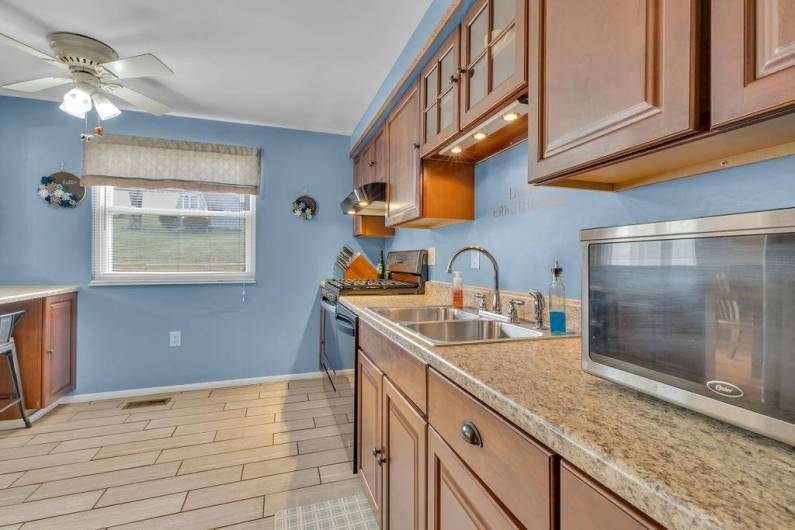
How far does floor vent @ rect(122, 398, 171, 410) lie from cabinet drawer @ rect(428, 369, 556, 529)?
9.39 feet

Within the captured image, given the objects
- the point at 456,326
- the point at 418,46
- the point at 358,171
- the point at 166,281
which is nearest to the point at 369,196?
the point at 418,46

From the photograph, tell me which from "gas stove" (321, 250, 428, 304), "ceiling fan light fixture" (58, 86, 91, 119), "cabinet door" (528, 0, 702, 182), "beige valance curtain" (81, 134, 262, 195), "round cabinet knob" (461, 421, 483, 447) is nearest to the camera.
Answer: "cabinet door" (528, 0, 702, 182)

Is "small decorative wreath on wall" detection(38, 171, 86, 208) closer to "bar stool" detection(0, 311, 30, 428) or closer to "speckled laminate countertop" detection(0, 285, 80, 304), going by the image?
"speckled laminate countertop" detection(0, 285, 80, 304)

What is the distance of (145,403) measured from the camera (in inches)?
113

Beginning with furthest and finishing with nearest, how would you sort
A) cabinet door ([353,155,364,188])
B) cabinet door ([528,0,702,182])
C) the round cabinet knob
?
cabinet door ([353,155,364,188]), the round cabinet knob, cabinet door ([528,0,702,182])

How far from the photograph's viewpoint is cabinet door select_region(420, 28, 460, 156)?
1541 mm

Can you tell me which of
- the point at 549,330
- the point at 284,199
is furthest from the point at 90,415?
the point at 549,330

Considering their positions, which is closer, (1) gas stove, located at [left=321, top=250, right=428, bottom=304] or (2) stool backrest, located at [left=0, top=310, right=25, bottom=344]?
(2) stool backrest, located at [left=0, top=310, right=25, bottom=344]

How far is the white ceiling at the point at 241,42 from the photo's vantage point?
1810 mm

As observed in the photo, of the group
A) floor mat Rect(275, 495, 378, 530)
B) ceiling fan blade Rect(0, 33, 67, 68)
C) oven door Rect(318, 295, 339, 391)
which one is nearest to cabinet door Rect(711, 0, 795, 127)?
floor mat Rect(275, 495, 378, 530)

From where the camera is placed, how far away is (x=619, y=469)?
45 centimetres

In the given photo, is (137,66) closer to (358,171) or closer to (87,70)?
(87,70)

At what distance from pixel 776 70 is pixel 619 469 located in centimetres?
→ 59

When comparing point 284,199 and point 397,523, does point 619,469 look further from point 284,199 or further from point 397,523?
point 284,199
